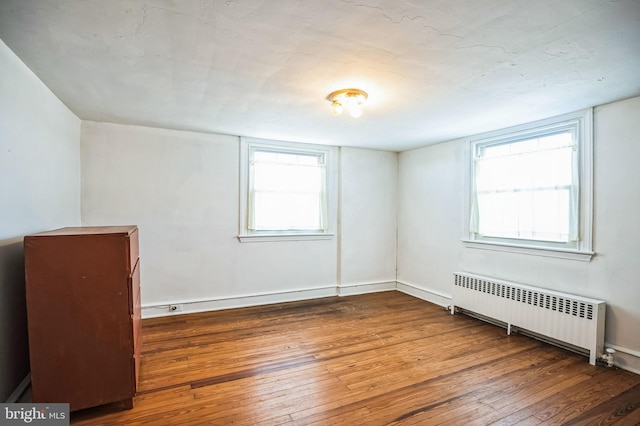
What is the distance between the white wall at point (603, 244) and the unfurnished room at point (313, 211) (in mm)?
19

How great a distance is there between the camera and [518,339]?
3.35 m

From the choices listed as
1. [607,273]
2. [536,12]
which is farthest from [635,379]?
[536,12]

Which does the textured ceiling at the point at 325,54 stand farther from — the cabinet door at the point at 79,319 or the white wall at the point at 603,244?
the cabinet door at the point at 79,319

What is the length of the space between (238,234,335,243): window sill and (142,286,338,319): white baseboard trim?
30.4 inches

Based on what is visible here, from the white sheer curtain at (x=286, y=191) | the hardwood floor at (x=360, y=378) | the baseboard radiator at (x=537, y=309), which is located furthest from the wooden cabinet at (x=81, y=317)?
the baseboard radiator at (x=537, y=309)

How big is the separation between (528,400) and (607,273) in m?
1.52

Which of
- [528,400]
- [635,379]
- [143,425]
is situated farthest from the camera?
[635,379]

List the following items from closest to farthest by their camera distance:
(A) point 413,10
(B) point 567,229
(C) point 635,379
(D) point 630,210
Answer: (A) point 413,10, (C) point 635,379, (D) point 630,210, (B) point 567,229

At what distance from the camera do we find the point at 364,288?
5168 mm

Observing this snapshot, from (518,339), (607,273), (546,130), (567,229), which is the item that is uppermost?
(546,130)

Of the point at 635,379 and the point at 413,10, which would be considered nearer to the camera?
the point at 413,10

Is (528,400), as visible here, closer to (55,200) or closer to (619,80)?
(619,80)

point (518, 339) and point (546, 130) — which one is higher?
point (546, 130)

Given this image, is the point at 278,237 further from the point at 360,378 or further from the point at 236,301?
the point at 360,378
